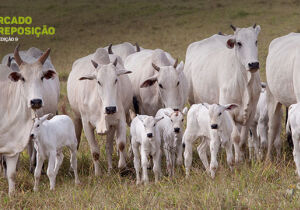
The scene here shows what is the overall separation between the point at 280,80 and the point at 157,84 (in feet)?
6.85

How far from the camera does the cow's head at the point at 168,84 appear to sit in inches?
359

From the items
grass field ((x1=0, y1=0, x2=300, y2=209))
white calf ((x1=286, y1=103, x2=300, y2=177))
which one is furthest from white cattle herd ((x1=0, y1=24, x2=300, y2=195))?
grass field ((x1=0, y1=0, x2=300, y2=209))

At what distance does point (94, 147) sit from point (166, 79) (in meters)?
1.66

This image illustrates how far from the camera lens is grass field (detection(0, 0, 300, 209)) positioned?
6176 millimetres

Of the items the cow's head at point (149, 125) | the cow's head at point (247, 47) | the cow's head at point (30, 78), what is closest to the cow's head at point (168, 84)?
the cow's head at point (247, 47)

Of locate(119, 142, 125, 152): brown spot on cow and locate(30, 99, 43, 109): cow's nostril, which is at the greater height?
locate(30, 99, 43, 109): cow's nostril

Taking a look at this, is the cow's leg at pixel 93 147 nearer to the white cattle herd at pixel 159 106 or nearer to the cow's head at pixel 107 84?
the white cattle herd at pixel 159 106

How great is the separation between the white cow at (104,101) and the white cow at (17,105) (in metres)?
0.81

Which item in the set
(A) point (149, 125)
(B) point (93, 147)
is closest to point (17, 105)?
(B) point (93, 147)

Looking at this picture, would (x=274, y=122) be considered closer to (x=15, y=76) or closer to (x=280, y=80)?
(x=280, y=80)

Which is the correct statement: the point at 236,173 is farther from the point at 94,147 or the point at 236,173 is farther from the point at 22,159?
the point at 22,159

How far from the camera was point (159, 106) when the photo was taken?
9617 mm

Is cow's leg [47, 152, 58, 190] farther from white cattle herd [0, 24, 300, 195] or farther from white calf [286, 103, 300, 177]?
white calf [286, 103, 300, 177]

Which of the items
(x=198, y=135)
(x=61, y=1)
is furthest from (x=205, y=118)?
(x=61, y=1)
